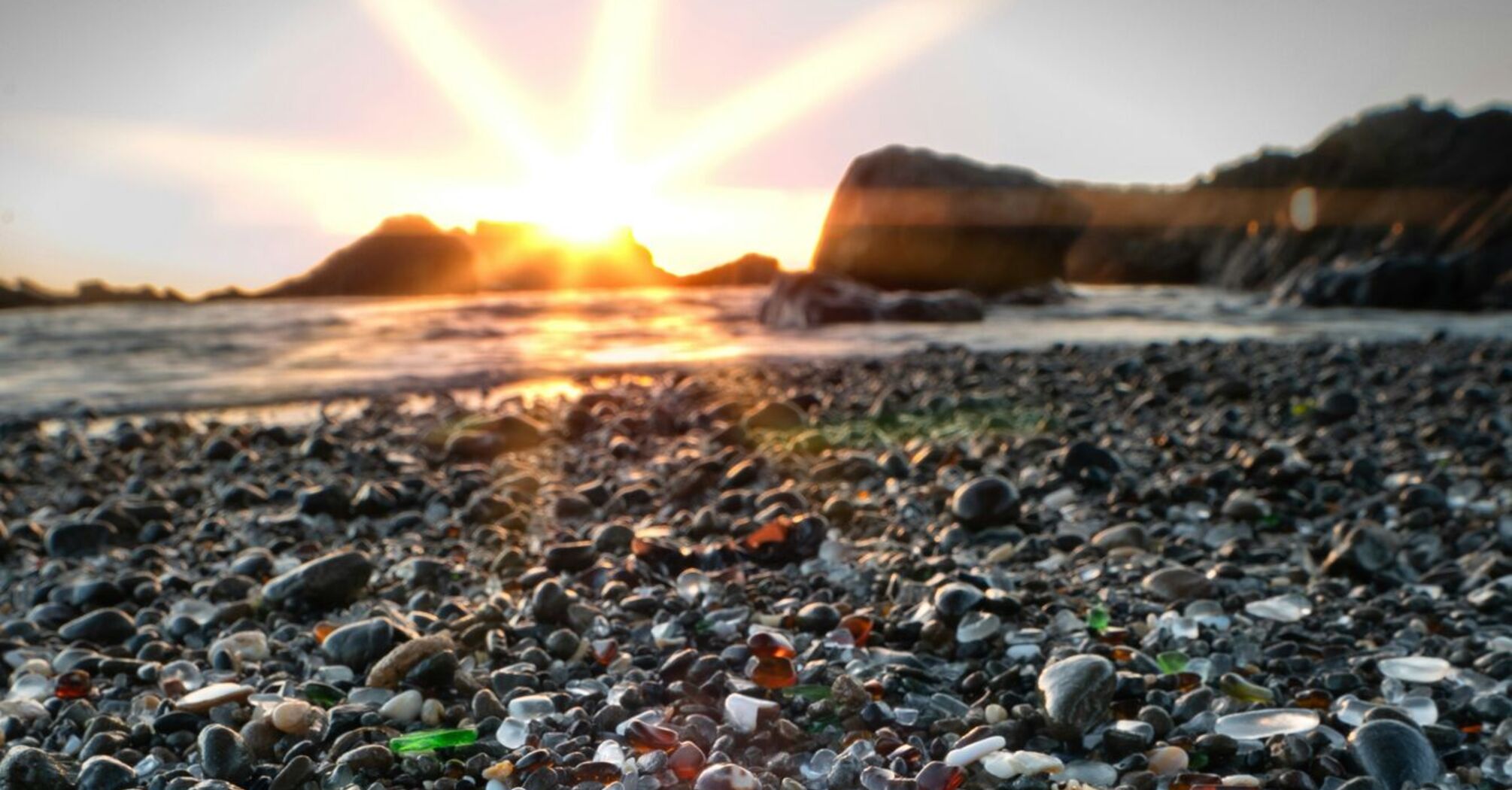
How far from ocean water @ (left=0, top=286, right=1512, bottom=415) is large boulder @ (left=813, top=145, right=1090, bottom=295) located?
6223 millimetres

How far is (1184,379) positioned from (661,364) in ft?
17.4

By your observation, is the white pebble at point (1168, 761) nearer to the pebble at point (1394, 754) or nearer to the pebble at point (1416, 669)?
the pebble at point (1394, 754)

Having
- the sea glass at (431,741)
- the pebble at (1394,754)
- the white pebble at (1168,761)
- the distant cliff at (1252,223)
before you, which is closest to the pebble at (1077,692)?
the white pebble at (1168,761)

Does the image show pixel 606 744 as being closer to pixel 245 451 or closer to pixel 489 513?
pixel 489 513

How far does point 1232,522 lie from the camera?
312cm

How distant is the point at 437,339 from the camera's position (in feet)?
43.1

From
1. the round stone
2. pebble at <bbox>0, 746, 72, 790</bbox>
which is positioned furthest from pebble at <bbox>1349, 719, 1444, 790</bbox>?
pebble at <bbox>0, 746, 72, 790</bbox>

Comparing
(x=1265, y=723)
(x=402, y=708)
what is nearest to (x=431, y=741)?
(x=402, y=708)

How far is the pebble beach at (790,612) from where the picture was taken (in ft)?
5.72

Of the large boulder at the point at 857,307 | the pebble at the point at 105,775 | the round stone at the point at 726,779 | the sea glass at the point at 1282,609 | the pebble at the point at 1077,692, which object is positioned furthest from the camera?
the large boulder at the point at 857,307

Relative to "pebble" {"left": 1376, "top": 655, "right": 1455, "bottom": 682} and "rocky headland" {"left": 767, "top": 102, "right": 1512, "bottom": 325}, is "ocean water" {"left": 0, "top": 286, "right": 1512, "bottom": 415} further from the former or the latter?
"pebble" {"left": 1376, "top": 655, "right": 1455, "bottom": 682}

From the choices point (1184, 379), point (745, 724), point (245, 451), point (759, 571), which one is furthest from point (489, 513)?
point (1184, 379)

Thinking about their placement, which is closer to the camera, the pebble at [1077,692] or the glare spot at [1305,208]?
the pebble at [1077,692]

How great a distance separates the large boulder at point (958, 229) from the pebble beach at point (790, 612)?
73.6 ft
